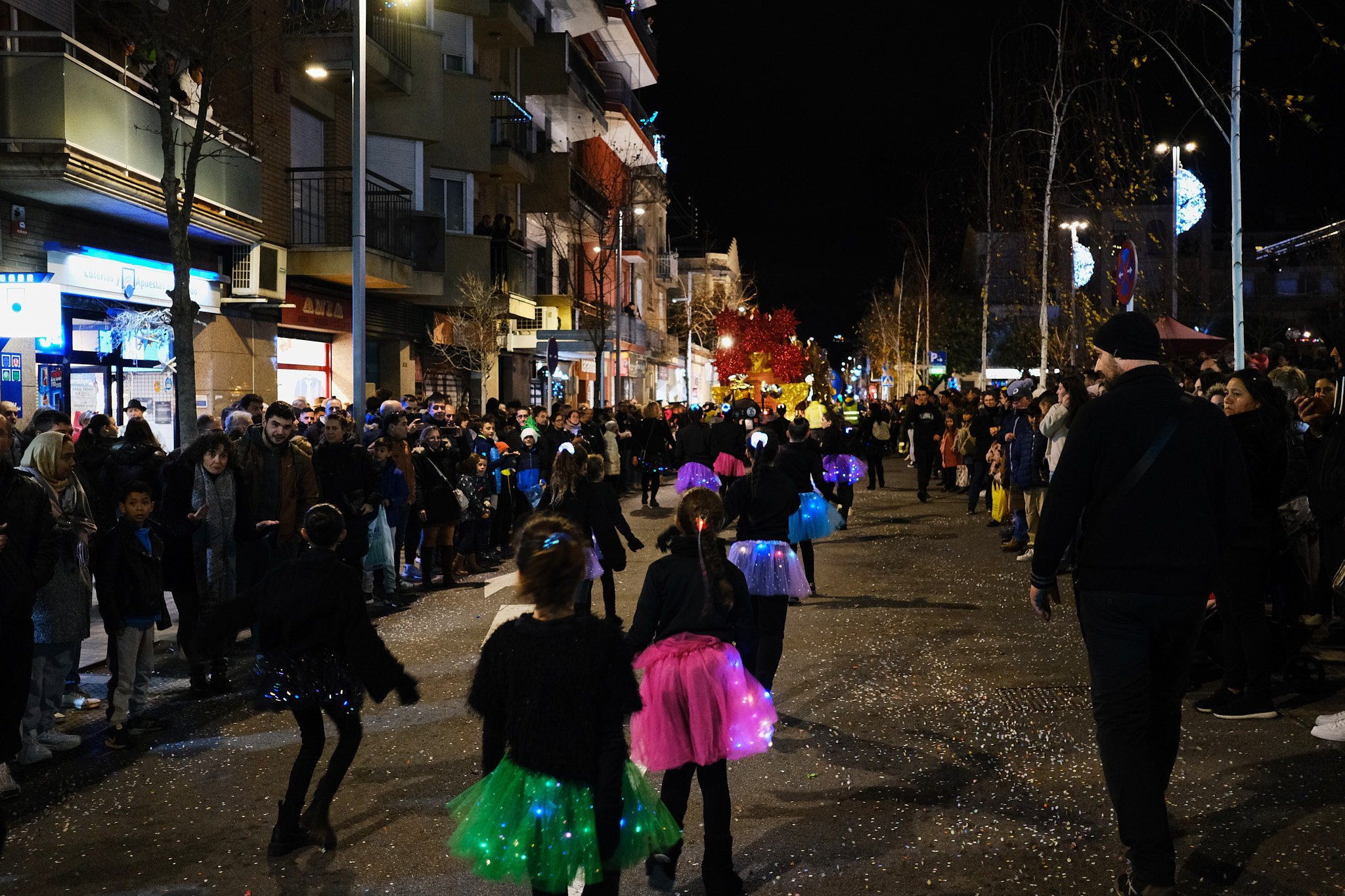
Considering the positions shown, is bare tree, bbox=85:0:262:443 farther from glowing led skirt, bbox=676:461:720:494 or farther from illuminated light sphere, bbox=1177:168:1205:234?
illuminated light sphere, bbox=1177:168:1205:234

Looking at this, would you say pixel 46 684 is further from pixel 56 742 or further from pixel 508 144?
pixel 508 144

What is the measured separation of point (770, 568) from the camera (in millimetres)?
7621

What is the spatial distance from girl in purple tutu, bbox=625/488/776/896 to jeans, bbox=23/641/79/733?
3967 mm

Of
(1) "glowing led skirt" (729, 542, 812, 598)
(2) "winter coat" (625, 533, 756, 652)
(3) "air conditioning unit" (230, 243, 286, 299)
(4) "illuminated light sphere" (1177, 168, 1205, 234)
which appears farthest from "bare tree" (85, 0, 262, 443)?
(4) "illuminated light sphere" (1177, 168, 1205, 234)

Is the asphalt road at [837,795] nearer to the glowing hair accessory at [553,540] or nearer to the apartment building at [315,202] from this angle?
the glowing hair accessory at [553,540]

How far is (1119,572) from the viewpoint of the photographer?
4496mm

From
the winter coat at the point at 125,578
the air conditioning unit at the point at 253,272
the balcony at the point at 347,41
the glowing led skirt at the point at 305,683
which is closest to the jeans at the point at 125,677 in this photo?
the winter coat at the point at 125,578

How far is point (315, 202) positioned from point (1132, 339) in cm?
1991

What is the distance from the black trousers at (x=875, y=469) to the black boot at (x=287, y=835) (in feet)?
74.2

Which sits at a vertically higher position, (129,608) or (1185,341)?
(1185,341)

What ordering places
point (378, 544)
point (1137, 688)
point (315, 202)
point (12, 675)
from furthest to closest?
point (315, 202) < point (378, 544) < point (12, 675) < point (1137, 688)

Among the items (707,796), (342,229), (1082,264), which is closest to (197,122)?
(342,229)

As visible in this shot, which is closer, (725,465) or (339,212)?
(725,465)

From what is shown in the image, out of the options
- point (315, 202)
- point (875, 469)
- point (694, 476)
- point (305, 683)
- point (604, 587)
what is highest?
point (315, 202)
